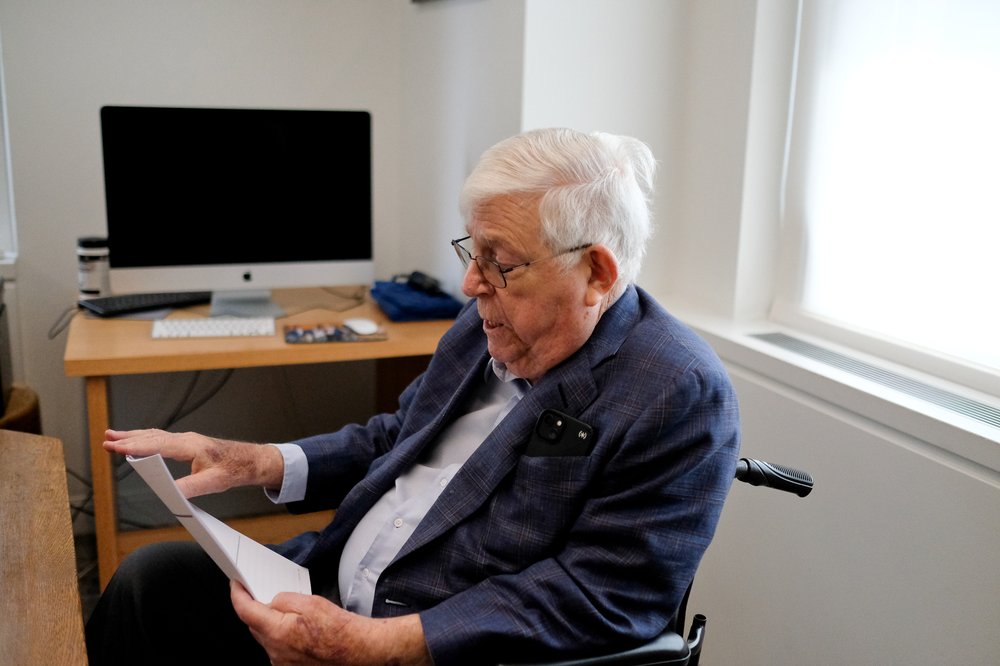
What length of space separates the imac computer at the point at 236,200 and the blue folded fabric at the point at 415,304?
3.7 inches

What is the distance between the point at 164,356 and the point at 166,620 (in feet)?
2.63

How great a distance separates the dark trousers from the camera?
1441 millimetres

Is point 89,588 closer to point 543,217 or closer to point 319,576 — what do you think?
point 319,576

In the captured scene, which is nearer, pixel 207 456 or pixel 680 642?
pixel 680 642

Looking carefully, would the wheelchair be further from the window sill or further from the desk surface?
the desk surface

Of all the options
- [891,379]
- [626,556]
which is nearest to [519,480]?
[626,556]

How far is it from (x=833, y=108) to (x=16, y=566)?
1712 mm

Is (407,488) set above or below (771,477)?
below

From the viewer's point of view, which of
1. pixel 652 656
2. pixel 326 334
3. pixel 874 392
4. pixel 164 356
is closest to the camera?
pixel 652 656

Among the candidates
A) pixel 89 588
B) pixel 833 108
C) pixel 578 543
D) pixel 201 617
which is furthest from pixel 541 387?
pixel 89 588

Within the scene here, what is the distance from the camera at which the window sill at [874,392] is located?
1444 millimetres

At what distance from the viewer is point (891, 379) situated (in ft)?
5.67

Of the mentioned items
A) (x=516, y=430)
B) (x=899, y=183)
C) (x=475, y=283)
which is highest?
(x=899, y=183)

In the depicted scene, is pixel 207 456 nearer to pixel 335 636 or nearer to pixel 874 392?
pixel 335 636
